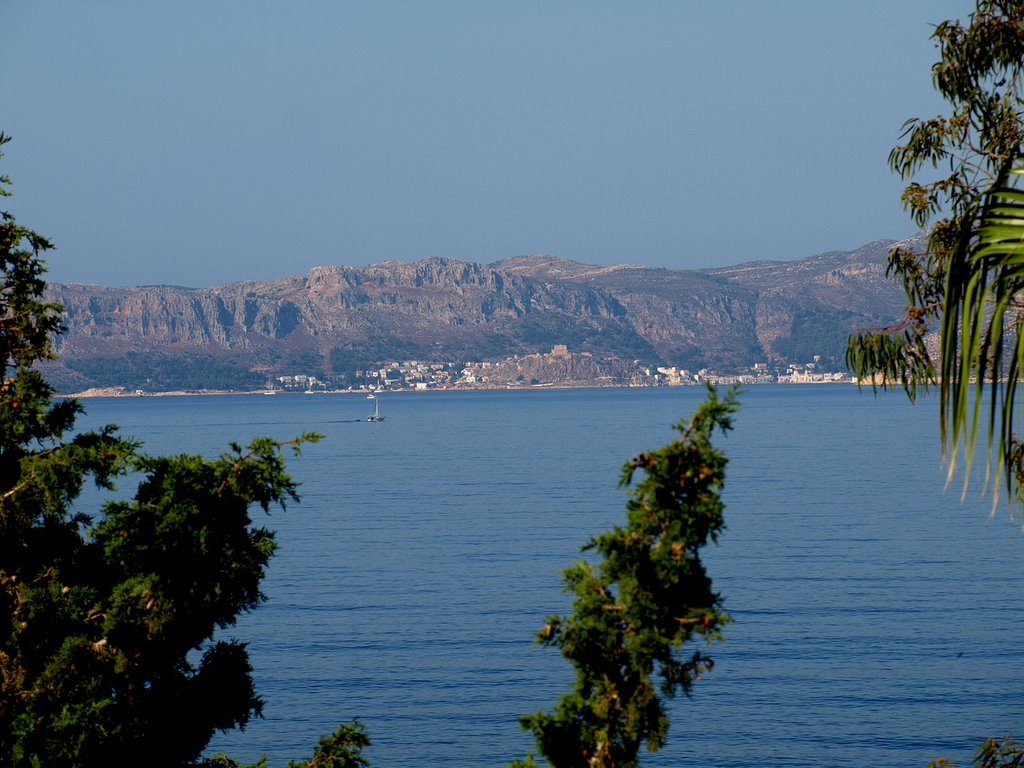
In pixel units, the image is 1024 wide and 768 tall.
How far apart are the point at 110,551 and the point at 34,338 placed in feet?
8.51

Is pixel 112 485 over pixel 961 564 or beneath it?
over

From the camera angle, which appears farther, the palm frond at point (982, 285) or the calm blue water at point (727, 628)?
the calm blue water at point (727, 628)

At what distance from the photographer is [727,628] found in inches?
1524

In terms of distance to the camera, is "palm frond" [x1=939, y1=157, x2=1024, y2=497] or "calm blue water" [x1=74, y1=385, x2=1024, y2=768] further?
"calm blue water" [x1=74, y1=385, x2=1024, y2=768]

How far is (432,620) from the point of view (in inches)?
1613

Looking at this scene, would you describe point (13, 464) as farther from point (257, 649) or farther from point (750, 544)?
point (750, 544)

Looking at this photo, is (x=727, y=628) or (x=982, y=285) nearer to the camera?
(x=982, y=285)

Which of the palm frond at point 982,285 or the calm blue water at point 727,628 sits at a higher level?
the palm frond at point 982,285

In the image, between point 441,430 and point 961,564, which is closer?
point 961,564

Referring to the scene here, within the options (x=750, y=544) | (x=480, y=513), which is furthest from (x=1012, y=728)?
(x=480, y=513)

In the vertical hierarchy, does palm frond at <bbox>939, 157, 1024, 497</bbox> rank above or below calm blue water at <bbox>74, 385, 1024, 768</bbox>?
above

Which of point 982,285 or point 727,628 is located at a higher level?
point 982,285

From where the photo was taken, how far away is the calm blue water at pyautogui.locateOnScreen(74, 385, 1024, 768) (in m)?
29.0

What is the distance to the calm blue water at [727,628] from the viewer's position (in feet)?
95.2
